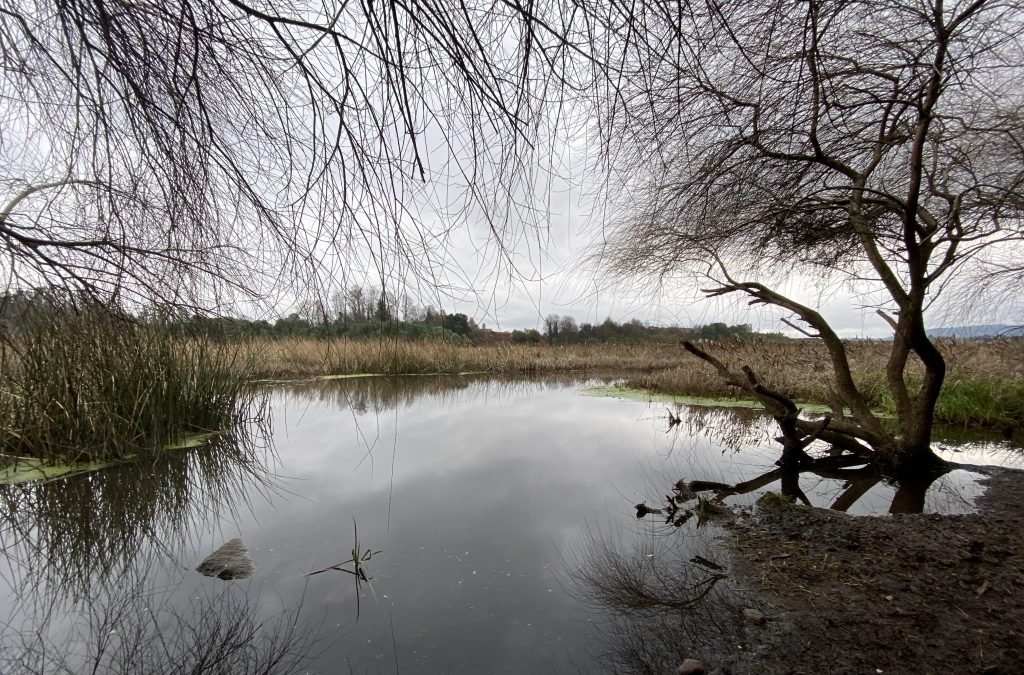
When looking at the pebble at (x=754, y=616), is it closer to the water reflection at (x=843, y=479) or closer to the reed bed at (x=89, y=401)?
the water reflection at (x=843, y=479)

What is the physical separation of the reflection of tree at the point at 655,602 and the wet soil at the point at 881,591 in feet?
0.35

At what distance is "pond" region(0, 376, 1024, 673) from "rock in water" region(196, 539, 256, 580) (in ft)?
0.12

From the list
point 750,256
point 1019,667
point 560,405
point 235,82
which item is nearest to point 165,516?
point 235,82

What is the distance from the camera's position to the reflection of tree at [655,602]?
152 cm

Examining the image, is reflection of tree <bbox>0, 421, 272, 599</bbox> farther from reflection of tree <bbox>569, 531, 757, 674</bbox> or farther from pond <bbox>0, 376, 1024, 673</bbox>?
reflection of tree <bbox>569, 531, 757, 674</bbox>

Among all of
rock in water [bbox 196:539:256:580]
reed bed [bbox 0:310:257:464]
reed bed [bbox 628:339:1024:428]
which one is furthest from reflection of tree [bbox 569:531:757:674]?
reed bed [bbox 0:310:257:464]

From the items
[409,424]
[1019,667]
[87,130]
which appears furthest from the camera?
[409,424]

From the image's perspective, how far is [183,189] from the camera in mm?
1588

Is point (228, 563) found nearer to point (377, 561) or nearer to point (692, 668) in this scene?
point (377, 561)

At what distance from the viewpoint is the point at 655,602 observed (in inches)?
72.0

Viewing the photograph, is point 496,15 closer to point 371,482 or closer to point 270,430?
point 371,482

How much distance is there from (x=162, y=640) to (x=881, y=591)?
9.01 feet

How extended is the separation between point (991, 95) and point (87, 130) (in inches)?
180

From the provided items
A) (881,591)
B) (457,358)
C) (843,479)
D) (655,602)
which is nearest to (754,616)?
(655,602)
